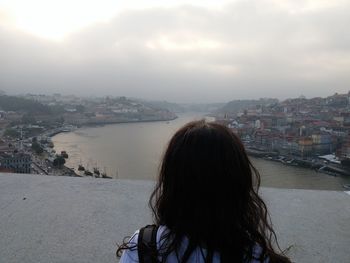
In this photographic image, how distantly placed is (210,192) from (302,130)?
873 cm

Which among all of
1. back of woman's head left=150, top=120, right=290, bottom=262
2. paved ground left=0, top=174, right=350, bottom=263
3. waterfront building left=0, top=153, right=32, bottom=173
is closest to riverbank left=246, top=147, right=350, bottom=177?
waterfront building left=0, top=153, right=32, bottom=173

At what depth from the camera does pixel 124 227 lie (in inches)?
31.9

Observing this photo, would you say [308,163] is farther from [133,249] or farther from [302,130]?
[133,249]

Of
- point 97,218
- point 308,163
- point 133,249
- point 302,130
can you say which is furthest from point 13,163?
point 302,130

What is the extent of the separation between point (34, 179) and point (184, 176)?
0.82 metres

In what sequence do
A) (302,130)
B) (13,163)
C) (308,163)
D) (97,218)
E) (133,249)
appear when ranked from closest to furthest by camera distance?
(133,249)
(97,218)
(13,163)
(308,163)
(302,130)

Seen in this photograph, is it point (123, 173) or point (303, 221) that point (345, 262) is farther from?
point (123, 173)

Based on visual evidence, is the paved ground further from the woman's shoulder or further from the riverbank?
the riverbank

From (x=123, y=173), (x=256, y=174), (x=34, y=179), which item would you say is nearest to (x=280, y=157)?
(x=123, y=173)

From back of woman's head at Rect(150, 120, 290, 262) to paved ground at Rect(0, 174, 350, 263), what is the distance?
0.33 meters

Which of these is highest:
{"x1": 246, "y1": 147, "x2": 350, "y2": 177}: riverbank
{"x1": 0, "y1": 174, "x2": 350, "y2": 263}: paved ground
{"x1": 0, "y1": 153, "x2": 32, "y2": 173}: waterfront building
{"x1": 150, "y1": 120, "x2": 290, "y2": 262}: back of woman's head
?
{"x1": 150, "y1": 120, "x2": 290, "y2": 262}: back of woman's head

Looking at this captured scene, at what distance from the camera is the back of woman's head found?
15.5 inches

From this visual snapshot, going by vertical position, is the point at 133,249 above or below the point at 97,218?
above

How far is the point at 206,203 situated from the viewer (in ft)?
1.33
